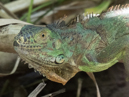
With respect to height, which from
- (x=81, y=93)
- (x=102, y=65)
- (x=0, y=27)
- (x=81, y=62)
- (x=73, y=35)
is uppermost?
(x=0, y=27)

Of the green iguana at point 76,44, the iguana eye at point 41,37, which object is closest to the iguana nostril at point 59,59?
the green iguana at point 76,44

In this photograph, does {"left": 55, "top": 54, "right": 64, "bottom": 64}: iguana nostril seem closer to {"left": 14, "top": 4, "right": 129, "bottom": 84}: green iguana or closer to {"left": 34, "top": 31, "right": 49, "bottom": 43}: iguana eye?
{"left": 14, "top": 4, "right": 129, "bottom": 84}: green iguana

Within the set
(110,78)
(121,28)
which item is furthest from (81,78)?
(121,28)

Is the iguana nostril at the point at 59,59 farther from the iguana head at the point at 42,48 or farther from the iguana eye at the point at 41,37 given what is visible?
the iguana eye at the point at 41,37

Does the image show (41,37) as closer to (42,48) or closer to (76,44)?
(42,48)

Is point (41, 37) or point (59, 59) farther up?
point (41, 37)

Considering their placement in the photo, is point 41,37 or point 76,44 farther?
point 76,44

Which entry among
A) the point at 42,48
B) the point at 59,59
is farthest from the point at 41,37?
the point at 59,59

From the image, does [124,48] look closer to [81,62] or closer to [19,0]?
[81,62]
